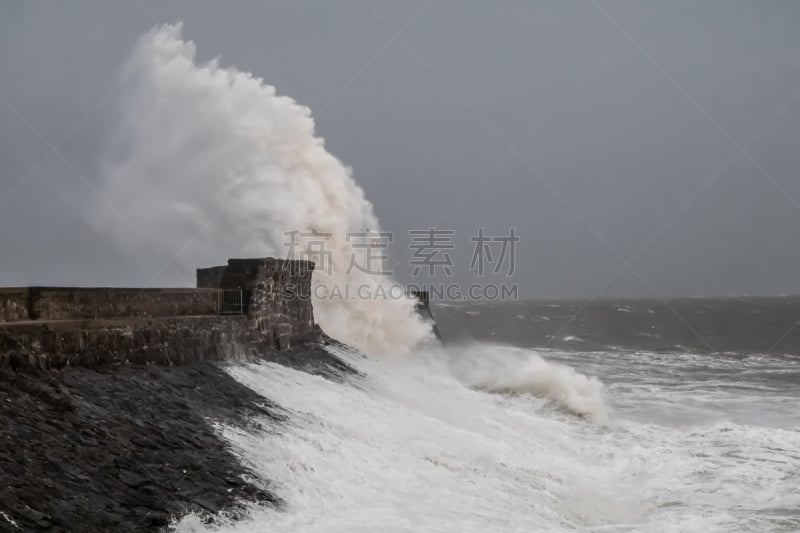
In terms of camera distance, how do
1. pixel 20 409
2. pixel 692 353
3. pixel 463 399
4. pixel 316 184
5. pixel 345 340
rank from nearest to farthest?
1. pixel 20 409
2. pixel 463 399
3. pixel 345 340
4. pixel 316 184
5. pixel 692 353

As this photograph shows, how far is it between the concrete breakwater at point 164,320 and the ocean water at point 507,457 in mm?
667

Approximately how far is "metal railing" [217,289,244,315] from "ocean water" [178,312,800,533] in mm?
1010

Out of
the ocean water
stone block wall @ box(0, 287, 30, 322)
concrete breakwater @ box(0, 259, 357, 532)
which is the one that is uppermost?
stone block wall @ box(0, 287, 30, 322)

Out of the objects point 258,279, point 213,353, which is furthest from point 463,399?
point 213,353

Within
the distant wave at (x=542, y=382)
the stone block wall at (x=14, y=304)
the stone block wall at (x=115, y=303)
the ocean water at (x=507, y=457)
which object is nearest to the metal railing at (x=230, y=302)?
the stone block wall at (x=115, y=303)

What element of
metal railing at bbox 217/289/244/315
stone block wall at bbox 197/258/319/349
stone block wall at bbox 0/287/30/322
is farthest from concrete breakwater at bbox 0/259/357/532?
stone block wall at bbox 197/258/319/349

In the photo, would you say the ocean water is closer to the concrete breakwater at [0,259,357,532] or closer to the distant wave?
the distant wave

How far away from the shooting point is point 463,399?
1206 centimetres

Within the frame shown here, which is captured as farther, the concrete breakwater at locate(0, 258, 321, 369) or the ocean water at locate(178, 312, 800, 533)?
the concrete breakwater at locate(0, 258, 321, 369)

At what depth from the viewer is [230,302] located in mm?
10398

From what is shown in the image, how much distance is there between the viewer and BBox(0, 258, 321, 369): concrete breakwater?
6.36m

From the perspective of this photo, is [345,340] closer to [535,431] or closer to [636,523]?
[535,431]

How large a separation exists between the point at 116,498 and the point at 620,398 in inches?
485

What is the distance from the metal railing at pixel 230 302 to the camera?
1024cm
